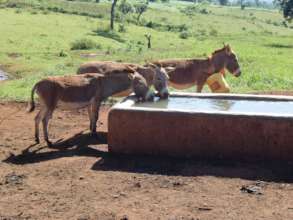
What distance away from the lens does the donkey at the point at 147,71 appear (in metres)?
11.2

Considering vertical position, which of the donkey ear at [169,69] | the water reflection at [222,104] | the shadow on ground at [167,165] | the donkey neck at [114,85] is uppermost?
the donkey ear at [169,69]

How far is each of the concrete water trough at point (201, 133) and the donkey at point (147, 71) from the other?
1.48m

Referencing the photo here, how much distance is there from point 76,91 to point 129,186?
9.98 feet

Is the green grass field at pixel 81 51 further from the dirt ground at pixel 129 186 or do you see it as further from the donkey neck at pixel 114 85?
the dirt ground at pixel 129 186

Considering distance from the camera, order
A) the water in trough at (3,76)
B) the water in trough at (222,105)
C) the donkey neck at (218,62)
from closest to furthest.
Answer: the water in trough at (222,105)
the donkey neck at (218,62)
the water in trough at (3,76)

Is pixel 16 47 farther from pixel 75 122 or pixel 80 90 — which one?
pixel 80 90

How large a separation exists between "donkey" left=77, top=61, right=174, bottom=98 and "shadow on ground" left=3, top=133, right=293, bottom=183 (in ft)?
6.11

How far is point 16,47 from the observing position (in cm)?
2964

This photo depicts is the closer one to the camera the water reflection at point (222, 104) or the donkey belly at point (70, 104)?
the donkey belly at point (70, 104)

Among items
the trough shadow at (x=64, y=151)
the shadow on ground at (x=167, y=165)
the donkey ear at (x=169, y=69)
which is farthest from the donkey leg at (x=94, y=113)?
the donkey ear at (x=169, y=69)

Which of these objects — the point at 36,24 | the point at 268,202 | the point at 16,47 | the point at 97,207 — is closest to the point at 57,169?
the point at 97,207

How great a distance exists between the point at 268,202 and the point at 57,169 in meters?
3.49

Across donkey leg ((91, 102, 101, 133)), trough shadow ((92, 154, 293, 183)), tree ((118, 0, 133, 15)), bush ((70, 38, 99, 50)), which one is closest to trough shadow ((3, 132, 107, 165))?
donkey leg ((91, 102, 101, 133))

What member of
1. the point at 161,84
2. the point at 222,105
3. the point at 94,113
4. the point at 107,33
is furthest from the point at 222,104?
the point at 107,33
